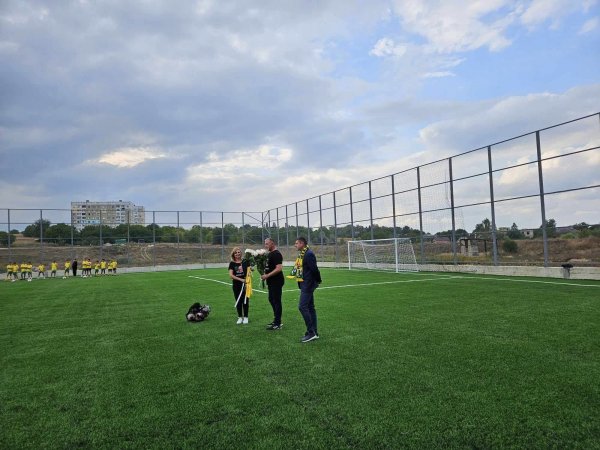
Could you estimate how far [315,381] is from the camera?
532cm

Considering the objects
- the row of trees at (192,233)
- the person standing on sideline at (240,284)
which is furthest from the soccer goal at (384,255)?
the person standing on sideline at (240,284)

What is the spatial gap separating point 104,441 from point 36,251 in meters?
40.3

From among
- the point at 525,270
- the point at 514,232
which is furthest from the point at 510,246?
the point at 525,270

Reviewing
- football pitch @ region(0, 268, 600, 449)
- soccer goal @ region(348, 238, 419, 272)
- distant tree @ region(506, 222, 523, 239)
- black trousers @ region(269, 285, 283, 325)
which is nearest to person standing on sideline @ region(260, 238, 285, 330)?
black trousers @ region(269, 285, 283, 325)

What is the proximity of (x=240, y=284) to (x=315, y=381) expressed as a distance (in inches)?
185

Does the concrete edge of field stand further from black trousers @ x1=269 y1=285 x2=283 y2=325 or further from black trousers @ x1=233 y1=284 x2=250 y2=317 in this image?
black trousers @ x1=233 y1=284 x2=250 y2=317

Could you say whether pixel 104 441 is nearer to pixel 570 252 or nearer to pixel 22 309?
pixel 22 309

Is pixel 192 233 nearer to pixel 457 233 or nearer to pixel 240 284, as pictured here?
pixel 457 233

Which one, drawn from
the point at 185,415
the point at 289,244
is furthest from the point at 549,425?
the point at 289,244

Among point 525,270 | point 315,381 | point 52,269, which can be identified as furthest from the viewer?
point 52,269

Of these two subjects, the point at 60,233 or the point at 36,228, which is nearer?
the point at 36,228

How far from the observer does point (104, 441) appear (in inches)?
152

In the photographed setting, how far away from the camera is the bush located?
19.5 m

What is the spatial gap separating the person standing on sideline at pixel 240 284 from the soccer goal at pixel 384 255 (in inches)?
659
